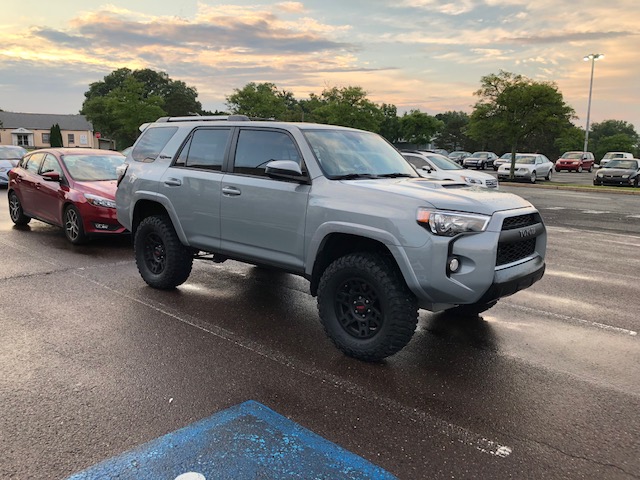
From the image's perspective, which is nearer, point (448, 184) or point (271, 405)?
point (271, 405)

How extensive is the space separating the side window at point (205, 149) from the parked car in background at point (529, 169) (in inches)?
1073

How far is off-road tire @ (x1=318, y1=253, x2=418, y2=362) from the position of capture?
4.05 meters

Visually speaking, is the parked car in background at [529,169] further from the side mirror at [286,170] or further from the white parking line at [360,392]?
the white parking line at [360,392]

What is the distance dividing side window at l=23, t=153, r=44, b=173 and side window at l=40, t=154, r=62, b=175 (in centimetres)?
26

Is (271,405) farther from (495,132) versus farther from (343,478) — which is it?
(495,132)

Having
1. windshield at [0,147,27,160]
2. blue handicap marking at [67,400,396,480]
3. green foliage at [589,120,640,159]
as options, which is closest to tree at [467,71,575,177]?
windshield at [0,147,27,160]

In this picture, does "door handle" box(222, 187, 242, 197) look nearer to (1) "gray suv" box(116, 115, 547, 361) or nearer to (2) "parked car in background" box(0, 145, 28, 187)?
(1) "gray suv" box(116, 115, 547, 361)

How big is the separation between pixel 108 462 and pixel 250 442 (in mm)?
782

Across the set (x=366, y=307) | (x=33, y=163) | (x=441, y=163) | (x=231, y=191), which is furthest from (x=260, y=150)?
(x=441, y=163)

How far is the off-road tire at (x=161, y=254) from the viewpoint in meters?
5.97

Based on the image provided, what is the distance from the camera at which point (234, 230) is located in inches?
206

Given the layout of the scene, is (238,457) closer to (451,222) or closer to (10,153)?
(451,222)

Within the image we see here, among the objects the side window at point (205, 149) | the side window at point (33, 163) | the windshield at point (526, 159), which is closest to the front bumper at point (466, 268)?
the side window at point (205, 149)

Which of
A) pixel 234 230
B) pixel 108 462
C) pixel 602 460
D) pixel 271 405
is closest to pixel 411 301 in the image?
pixel 271 405
